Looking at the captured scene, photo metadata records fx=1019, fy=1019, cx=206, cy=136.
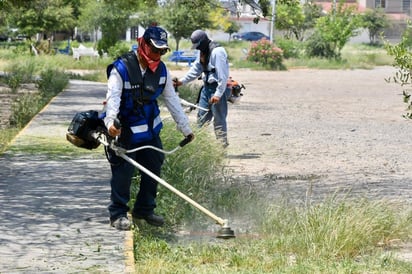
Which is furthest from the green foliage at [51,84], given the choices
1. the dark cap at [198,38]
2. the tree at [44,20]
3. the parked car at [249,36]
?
the parked car at [249,36]

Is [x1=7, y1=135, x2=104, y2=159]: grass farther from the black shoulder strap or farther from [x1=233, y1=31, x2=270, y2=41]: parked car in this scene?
[x1=233, y1=31, x2=270, y2=41]: parked car

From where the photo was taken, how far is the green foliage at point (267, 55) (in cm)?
5259

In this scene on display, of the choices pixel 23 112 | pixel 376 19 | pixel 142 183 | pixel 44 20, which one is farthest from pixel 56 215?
pixel 376 19

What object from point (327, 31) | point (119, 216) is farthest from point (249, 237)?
point (327, 31)

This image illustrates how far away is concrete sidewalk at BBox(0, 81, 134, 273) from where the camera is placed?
23.5ft

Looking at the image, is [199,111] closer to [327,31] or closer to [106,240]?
[106,240]

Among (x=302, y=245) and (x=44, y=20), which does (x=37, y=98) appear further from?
(x=44, y=20)

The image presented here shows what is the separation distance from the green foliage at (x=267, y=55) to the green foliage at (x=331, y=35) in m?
6.89

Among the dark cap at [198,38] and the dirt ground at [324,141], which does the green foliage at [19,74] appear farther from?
the dark cap at [198,38]

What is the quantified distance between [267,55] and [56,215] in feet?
146

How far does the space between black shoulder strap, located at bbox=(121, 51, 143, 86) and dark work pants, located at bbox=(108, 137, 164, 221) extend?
0.56 meters

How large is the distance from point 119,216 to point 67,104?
560 inches

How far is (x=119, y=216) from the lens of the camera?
27.3 ft

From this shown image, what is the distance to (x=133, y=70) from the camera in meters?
8.29
